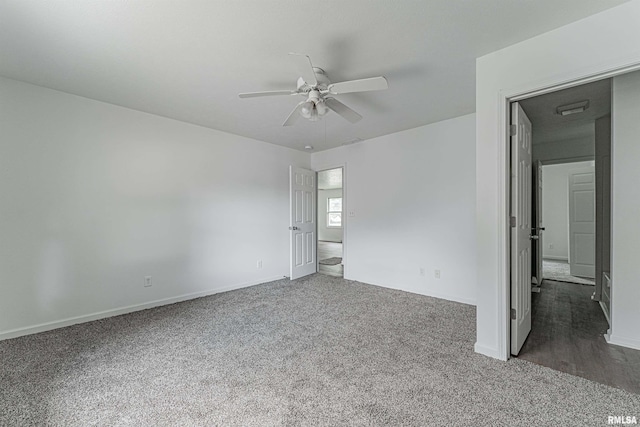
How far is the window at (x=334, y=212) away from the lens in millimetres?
10859

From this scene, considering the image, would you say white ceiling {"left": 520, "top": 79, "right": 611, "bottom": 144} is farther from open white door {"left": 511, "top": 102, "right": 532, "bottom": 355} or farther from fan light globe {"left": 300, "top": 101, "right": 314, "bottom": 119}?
fan light globe {"left": 300, "top": 101, "right": 314, "bottom": 119}

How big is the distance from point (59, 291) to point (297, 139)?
11.5ft

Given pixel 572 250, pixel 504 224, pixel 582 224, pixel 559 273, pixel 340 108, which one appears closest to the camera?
pixel 504 224

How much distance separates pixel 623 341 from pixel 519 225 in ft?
4.46

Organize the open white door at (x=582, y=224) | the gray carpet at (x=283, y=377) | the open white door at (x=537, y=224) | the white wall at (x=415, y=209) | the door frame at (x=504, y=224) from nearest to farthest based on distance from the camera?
the gray carpet at (x=283, y=377)
the door frame at (x=504, y=224)
the white wall at (x=415, y=209)
the open white door at (x=537, y=224)
the open white door at (x=582, y=224)

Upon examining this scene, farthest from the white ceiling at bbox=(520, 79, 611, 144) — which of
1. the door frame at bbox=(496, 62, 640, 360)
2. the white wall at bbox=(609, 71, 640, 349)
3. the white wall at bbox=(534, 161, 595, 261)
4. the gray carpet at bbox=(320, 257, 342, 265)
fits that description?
the gray carpet at bbox=(320, 257, 342, 265)

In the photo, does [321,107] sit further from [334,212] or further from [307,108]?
[334,212]

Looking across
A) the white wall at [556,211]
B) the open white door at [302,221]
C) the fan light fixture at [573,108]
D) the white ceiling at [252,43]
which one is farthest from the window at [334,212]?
the fan light fixture at [573,108]

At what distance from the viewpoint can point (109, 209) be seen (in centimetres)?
303

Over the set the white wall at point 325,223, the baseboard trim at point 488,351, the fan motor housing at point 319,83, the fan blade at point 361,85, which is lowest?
the baseboard trim at point 488,351

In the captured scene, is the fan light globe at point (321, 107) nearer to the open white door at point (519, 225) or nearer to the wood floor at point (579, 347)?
the open white door at point (519, 225)

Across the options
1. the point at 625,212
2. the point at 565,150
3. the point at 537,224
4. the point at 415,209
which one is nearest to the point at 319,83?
the point at 415,209

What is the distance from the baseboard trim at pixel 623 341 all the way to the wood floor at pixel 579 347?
0.05 meters

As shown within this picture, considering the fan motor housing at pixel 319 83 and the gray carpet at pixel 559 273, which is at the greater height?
the fan motor housing at pixel 319 83
